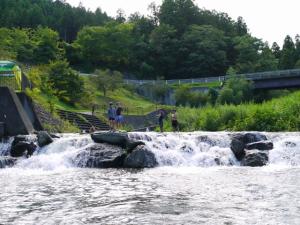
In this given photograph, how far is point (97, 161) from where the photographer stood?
20.6 m

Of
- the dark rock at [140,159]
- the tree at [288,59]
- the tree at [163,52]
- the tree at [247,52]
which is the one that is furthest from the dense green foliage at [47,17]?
the dark rock at [140,159]

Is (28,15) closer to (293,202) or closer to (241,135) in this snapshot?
(241,135)

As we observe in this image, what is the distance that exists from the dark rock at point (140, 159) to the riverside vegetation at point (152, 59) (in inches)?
456

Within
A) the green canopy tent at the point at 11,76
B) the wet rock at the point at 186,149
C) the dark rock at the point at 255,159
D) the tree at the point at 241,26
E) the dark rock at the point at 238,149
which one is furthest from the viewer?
the tree at the point at 241,26

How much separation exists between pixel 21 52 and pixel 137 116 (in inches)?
704

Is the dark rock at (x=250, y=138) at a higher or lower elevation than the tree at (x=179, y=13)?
lower

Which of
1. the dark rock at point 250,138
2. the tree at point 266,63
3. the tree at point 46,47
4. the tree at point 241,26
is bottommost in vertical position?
the dark rock at point 250,138

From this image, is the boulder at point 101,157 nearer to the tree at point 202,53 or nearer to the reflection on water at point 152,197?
the reflection on water at point 152,197

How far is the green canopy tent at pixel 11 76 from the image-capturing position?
1160 inches

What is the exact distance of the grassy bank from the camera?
2980 cm

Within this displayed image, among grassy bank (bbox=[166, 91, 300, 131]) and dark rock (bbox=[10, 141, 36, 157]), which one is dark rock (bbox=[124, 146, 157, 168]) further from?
grassy bank (bbox=[166, 91, 300, 131])

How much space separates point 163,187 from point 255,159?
24.1 feet

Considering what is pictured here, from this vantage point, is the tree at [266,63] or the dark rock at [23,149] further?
the tree at [266,63]

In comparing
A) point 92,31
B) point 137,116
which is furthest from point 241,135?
point 92,31
